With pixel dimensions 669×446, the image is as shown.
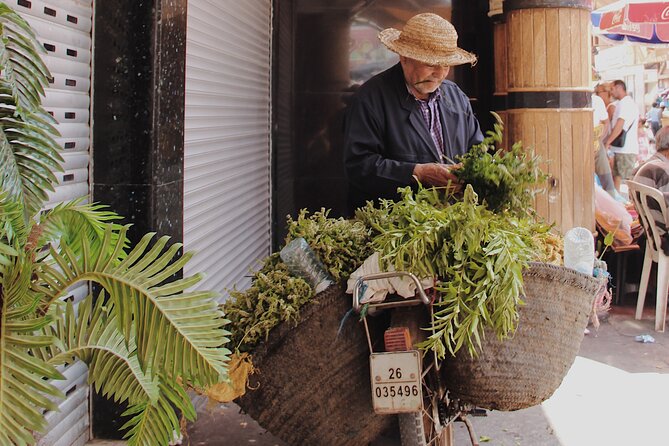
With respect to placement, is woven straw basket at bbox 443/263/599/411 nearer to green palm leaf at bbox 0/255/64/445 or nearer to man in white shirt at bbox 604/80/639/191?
green palm leaf at bbox 0/255/64/445

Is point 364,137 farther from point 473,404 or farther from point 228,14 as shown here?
point 228,14

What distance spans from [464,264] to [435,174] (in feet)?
3.45

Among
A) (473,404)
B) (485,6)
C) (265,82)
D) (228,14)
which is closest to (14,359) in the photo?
(473,404)

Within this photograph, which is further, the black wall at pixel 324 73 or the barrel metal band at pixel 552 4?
the black wall at pixel 324 73

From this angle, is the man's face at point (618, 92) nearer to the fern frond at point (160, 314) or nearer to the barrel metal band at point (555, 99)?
the barrel metal band at point (555, 99)

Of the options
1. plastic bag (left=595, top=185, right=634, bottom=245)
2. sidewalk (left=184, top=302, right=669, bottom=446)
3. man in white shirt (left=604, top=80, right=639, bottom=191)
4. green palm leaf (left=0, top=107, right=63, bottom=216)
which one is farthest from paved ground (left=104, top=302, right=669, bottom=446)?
man in white shirt (left=604, top=80, right=639, bottom=191)

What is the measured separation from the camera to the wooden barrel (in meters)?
5.30

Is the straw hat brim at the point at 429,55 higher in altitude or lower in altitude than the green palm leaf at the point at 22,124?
higher

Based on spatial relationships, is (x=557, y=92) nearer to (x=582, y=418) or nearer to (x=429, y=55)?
(x=429, y=55)

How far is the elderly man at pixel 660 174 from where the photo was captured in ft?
21.7

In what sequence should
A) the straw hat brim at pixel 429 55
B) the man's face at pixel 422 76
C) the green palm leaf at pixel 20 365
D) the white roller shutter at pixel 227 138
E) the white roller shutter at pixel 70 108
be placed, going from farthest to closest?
1. the white roller shutter at pixel 227 138
2. the man's face at pixel 422 76
3. the straw hat brim at pixel 429 55
4. the white roller shutter at pixel 70 108
5. the green palm leaf at pixel 20 365

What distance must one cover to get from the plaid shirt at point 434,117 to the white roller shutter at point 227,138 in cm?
123

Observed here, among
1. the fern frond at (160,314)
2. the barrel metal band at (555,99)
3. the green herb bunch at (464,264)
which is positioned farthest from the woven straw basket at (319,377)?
the barrel metal band at (555,99)

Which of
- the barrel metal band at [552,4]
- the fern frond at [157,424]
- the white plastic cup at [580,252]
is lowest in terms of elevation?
the fern frond at [157,424]
